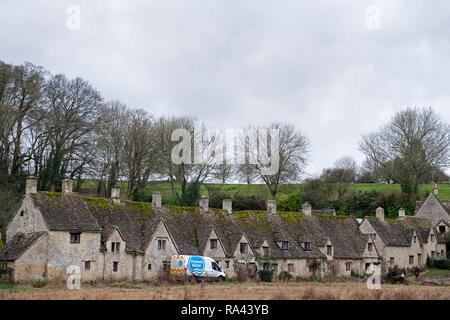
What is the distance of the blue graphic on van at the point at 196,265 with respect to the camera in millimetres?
45406

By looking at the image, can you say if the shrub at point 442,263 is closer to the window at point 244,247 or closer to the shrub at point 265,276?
the window at point 244,247

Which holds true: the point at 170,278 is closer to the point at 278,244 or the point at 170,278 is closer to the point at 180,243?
the point at 180,243

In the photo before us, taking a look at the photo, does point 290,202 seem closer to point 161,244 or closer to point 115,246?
point 161,244

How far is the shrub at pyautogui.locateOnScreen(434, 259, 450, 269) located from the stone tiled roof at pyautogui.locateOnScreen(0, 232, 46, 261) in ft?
150

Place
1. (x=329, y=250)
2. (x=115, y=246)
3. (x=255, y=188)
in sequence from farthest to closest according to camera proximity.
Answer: (x=255, y=188) < (x=329, y=250) < (x=115, y=246)

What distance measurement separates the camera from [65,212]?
4416 cm

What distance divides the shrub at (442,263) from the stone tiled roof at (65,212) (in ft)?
136

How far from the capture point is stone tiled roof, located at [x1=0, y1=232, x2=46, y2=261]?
40438 millimetres

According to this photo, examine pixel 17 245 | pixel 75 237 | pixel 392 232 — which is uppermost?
pixel 392 232

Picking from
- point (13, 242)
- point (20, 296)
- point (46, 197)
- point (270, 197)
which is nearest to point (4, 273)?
point (13, 242)

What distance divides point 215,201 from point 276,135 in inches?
514

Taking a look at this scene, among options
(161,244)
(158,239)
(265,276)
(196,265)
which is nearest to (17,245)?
(158,239)

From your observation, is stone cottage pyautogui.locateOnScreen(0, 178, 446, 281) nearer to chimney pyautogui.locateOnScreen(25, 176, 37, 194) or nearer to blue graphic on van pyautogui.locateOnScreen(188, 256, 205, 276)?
chimney pyautogui.locateOnScreen(25, 176, 37, 194)

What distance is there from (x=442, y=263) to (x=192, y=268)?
34.7 m
